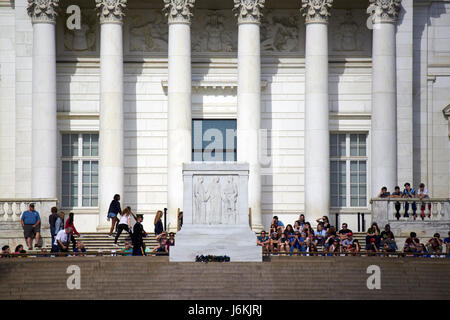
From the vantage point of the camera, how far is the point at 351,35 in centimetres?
5825

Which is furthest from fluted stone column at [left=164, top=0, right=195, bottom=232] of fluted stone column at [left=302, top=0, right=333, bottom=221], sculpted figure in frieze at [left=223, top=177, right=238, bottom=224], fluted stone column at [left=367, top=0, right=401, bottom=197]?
sculpted figure in frieze at [left=223, top=177, right=238, bottom=224]

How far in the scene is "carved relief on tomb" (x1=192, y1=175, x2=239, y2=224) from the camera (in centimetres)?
4459

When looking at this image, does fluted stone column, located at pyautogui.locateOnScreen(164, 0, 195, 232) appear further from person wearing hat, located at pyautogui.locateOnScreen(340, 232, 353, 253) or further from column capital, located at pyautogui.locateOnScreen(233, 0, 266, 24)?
person wearing hat, located at pyautogui.locateOnScreen(340, 232, 353, 253)

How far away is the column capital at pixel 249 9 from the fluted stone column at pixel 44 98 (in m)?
7.85

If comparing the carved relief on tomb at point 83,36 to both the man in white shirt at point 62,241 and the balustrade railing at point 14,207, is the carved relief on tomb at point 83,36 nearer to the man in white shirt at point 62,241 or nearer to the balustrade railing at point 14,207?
the balustrade railing at point 14,207

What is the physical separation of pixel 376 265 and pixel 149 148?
18582 millimetres

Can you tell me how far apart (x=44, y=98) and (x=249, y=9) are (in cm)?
947

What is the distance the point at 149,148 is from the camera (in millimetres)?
57875

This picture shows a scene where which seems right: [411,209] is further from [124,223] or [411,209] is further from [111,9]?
[111,9]

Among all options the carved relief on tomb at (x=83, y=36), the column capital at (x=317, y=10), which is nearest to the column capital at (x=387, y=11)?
the column capital at (x=317, y=10)

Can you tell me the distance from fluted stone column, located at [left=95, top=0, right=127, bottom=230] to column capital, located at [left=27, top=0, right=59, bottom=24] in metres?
1.93

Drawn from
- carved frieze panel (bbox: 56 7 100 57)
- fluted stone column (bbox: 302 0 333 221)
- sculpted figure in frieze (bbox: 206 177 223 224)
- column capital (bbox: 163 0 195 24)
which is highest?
column capital (bbox: 163 0 195 24)
